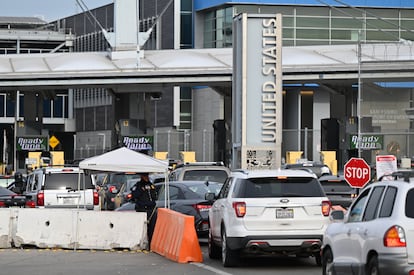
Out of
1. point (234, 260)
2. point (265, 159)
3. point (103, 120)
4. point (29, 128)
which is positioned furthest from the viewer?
point (103, 120)

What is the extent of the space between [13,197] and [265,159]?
8.07 metres

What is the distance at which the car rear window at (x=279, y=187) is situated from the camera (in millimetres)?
18750

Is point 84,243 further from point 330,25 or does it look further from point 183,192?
point 330,25

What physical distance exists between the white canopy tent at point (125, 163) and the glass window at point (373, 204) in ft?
40.5

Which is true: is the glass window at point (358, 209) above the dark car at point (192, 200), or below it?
above

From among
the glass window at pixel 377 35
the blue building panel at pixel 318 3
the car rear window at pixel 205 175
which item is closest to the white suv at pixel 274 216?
the car rear window at pixel 205 175

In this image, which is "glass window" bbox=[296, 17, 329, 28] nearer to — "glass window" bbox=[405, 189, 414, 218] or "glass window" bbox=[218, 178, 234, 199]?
"glass window" bbox=[218, 178, 234, 199]

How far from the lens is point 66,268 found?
63.7ft

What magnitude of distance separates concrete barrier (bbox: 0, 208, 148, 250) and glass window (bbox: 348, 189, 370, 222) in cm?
1034

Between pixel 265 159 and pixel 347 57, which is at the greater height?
pixel 347 57

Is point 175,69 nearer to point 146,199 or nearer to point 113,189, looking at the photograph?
point 113,189

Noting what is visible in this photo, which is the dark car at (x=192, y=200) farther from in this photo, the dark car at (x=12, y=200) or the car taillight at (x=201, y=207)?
the dark car at (x=12, y=200)

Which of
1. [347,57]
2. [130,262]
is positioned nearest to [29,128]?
[347,57]

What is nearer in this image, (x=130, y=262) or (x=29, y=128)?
(x=130, y=262)
